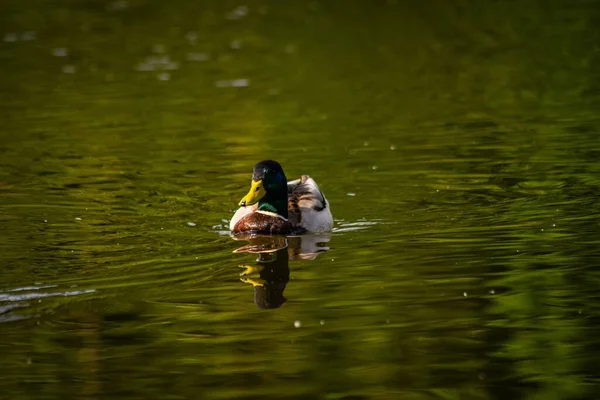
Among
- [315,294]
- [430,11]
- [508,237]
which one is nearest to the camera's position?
[315,294]

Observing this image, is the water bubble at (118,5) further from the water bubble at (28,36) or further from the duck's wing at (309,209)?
the duck's wing at (309,209)

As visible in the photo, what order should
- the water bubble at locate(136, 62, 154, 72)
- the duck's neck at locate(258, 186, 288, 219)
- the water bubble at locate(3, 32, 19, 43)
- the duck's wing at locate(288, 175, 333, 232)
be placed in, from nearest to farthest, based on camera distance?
the duck's wing at locate(288, 175, 333, 232) → the duck's neck at locate(258, 186, 288, 219) → the water bubble at locate(136, 62, 154, 72) → the water bubble at locate(3, 32, 19, 43)

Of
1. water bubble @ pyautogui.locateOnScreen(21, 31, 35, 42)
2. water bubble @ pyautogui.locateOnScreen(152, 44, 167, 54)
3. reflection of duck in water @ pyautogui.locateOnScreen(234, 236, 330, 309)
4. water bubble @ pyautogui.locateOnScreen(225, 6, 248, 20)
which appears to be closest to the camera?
reflection of duck in water @ pyautogui.locateOnScreen(234, 236, 330, 309)

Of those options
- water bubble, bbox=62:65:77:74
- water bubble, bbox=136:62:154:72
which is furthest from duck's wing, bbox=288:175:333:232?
water bubble, bbox=62:65:77:74

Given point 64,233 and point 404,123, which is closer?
point 64,233

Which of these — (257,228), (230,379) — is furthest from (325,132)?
(230,379)

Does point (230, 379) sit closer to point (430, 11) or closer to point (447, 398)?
point (447, 398)

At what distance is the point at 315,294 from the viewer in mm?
10242

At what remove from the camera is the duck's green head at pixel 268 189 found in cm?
1324

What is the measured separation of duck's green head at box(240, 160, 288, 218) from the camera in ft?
43.4

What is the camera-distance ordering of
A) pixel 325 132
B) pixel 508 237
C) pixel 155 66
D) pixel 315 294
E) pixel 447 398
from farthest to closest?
pixel 155 66, pixel 325 132, pixel 508 237, pixel 315 294, pixel 447 398

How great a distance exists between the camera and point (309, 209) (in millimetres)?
13211

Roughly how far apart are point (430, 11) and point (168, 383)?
82.3ft

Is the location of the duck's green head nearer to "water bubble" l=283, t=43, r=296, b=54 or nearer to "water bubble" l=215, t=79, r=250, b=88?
"water bubble" l=215, t=79, r=250, b=88
